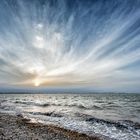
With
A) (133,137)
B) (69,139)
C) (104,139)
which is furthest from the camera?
(133,137)

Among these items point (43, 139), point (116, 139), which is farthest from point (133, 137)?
point (43, 139)

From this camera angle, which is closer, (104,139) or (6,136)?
(6,136)

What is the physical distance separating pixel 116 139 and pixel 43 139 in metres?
5.83

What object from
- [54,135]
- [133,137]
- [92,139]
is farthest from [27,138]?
[133,137]

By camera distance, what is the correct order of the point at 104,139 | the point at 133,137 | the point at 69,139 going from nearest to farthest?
the point at 69,139 < the point at 104,139 < the point at 133,137

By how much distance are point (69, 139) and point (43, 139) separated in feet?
6.22

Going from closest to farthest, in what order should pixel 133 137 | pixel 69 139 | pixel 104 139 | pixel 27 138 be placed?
1. pixel 27 138
2. pixel 69 139
3. pixel 104 139
4. pixel 133 137

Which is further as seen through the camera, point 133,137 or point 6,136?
point 133,137

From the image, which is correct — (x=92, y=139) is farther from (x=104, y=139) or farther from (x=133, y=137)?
(x=133, y=137)

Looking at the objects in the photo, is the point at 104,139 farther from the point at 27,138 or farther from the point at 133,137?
the point at 27,138

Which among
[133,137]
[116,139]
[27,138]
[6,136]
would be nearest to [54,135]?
[27,138]

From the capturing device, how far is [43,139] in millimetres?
11977

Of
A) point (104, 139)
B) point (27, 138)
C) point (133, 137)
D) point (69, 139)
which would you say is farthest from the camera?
point (133, 137)

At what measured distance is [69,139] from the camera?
1262 centimetres
